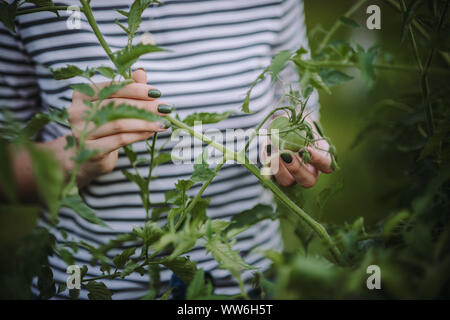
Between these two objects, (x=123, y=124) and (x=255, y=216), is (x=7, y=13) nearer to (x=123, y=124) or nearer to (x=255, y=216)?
(x=123, y=124)

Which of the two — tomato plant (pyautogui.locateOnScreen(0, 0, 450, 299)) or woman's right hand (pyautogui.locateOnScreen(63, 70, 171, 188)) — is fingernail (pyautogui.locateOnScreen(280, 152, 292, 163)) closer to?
tomato plant (pyautogui.locateOnScreen(0, 0, 450, 299))

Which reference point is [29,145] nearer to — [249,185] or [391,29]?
[249,185]

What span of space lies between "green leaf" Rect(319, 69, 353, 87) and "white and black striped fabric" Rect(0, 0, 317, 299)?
0.28 m

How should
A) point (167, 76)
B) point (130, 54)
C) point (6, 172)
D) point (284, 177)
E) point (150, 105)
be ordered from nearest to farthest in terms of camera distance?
point (6, 172), point (130, 54), point (150, 105), point (284, 177), point (167, 76)

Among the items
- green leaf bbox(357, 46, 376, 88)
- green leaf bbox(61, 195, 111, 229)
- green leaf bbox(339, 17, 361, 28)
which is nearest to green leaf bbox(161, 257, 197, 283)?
green leaf bbox(61, 195, 111, 229)

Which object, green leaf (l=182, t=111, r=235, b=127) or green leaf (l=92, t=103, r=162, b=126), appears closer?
green leaf (l=92, t=103, r=162, b=126)

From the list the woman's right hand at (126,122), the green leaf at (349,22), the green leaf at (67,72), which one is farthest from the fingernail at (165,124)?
the green leaf at (349,22)

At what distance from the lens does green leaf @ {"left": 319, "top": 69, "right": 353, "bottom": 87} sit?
1.67ft

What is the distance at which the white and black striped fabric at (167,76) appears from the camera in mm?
708

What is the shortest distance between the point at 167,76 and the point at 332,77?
14.9 inches

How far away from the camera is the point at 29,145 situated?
7.8 inches

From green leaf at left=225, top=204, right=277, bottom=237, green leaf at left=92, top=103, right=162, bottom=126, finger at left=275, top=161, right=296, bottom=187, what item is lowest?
green leaf at left=225, top=204, right=277, bottom=237

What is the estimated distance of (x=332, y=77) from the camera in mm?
518

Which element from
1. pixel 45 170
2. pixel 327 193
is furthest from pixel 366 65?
pixel 45 170
